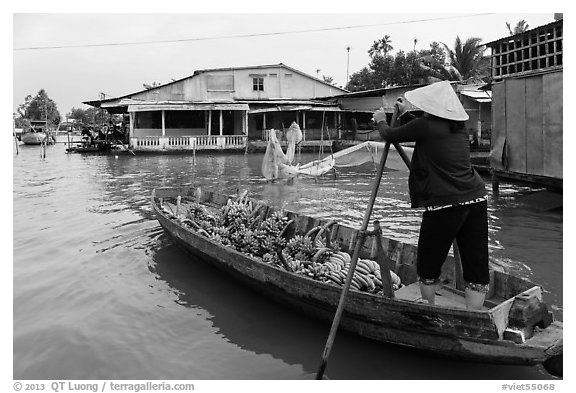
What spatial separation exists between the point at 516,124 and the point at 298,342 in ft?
24.4

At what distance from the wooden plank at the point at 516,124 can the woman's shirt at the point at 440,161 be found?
701 cm

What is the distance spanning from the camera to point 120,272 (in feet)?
20.5

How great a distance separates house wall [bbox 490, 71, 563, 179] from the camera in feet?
27.8

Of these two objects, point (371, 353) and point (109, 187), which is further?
point (109, 187)

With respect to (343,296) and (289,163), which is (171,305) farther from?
(289,163)

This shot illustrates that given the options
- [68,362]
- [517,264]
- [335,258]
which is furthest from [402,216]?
[68,362]

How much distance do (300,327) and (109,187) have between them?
10818mm

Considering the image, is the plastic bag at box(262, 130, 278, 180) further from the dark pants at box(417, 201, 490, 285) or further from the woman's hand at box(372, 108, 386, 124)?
the dark pants at box(417, 201, 490, 285)

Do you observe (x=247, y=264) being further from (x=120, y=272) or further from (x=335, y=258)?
(x=120, y=272)

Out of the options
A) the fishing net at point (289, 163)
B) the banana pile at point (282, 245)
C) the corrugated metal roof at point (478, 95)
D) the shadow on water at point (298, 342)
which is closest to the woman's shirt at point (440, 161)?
the shadow on water at point (298, 342)

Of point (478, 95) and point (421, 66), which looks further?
point (421, 66)

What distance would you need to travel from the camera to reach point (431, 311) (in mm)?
3336

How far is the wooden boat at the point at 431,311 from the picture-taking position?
3146 millimetres

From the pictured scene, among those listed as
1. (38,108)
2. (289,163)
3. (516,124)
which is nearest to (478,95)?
(289,163)
